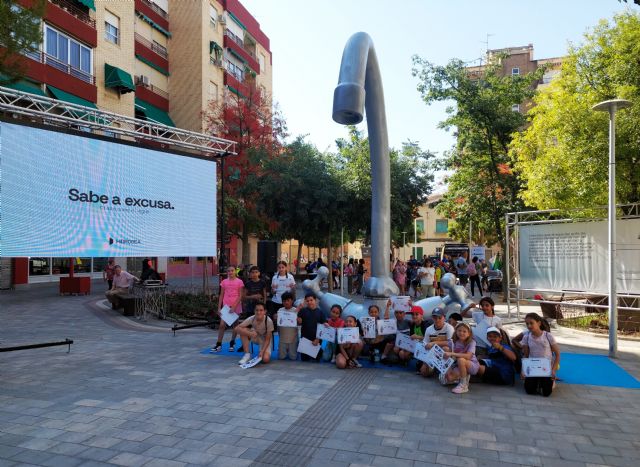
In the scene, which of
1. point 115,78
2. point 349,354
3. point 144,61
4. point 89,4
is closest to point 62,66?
point 115,78

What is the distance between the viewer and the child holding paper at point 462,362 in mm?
6398

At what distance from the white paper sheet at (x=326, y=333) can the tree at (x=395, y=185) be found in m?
12.1

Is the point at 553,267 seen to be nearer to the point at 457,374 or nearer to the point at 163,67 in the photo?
the point at 457,374

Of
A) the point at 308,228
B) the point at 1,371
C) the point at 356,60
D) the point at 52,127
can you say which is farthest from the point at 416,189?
the point at 1,371

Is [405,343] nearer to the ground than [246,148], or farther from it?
nearer to the ground

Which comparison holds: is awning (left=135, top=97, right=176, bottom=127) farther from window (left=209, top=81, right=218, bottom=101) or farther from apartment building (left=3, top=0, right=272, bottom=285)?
window (left=209, top=81, right=218, bottom=101)

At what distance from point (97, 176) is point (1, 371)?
4.61 meters

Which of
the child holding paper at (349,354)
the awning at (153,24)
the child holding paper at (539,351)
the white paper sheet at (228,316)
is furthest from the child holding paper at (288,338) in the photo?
the awning at (153,24)

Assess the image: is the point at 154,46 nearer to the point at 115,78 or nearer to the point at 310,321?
the point at 115,78

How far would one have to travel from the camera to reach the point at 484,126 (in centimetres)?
1809

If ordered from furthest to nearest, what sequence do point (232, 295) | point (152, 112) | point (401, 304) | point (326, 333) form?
1. point (152, 112)
2. point (232, 295)
3. point (401, 304)
4. point (326, 333)

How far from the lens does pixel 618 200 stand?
11078 mm

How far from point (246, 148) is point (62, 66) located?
910cm

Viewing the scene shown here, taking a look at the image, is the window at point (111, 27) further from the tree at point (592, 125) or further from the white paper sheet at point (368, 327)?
the white paper sheet at point (368, 327)
